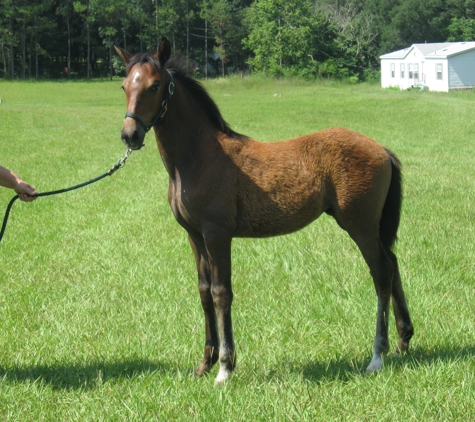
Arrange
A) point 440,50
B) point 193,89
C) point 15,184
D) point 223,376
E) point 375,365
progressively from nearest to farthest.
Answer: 1. point 223,376
2. point 375,365
3. point 193,89
4. point 15,184
5. point 440,50

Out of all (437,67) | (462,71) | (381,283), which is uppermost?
(437,67)

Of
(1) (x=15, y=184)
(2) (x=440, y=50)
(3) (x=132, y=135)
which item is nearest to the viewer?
(3) (x=132, y=135)

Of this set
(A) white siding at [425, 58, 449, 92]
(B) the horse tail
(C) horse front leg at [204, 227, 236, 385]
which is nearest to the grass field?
(C) horse front leg at [204, 227, 236, 385]

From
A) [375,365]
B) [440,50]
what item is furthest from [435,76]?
[375,365]

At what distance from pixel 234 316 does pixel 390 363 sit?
4.85 feet

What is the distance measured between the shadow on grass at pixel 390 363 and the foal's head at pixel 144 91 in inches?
73.7

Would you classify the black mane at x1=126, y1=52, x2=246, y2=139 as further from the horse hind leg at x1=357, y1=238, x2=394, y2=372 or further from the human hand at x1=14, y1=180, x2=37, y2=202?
the human hand at x1=14, y1=180, x2=37, y2=202

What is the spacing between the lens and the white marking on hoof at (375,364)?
4316 millimetres

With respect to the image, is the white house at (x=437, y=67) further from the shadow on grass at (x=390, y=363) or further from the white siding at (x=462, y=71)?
the shadow on grass at (x=390, y=363)

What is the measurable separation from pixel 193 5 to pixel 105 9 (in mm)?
15604

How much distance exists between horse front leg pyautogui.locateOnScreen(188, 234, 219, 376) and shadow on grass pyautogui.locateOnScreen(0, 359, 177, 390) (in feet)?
0.78

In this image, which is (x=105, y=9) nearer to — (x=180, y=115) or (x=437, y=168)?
(x=437, y=168)

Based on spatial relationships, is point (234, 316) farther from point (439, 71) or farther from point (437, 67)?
point (437, 67)

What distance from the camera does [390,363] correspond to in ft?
14.4
